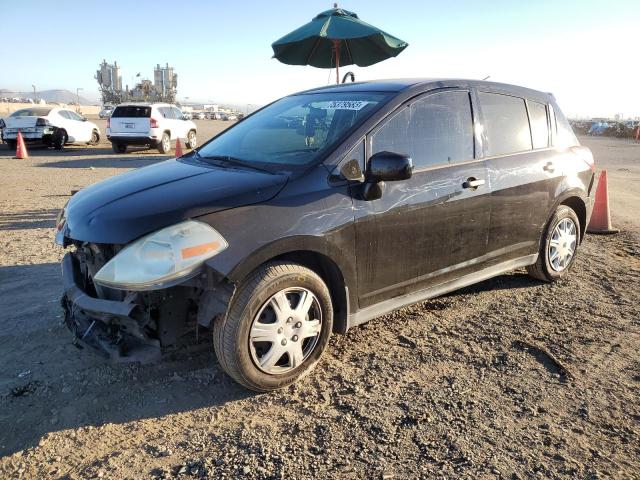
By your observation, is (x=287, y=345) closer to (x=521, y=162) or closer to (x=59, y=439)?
(x=59, y=439)

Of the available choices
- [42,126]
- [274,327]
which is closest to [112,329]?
[274,327]

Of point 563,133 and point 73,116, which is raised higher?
point 73,116

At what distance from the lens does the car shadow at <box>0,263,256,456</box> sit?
2.64 metres

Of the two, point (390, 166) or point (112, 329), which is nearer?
point (112, 329)

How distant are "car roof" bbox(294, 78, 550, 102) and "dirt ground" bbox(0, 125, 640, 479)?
5.76 feet

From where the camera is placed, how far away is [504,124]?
414 centimetres

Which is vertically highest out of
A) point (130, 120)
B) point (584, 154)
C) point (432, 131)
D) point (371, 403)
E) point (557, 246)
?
point (130, 120)

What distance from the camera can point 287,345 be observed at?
291 centimetres

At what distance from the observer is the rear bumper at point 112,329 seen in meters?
2.62

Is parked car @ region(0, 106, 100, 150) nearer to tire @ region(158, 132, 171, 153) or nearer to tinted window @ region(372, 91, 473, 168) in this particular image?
tire @ region(158, 132, 171, 153)

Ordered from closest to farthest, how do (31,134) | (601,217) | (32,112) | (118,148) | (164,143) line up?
(601,217) → (164,143) → (118,148) → (31,134) → (32,112)

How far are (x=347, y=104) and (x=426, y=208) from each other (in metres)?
0.93

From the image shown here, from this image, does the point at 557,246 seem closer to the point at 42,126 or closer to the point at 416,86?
the point at 416,86

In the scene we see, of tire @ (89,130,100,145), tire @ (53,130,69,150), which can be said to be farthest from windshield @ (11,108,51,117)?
tire @ (89,130,100,145)
